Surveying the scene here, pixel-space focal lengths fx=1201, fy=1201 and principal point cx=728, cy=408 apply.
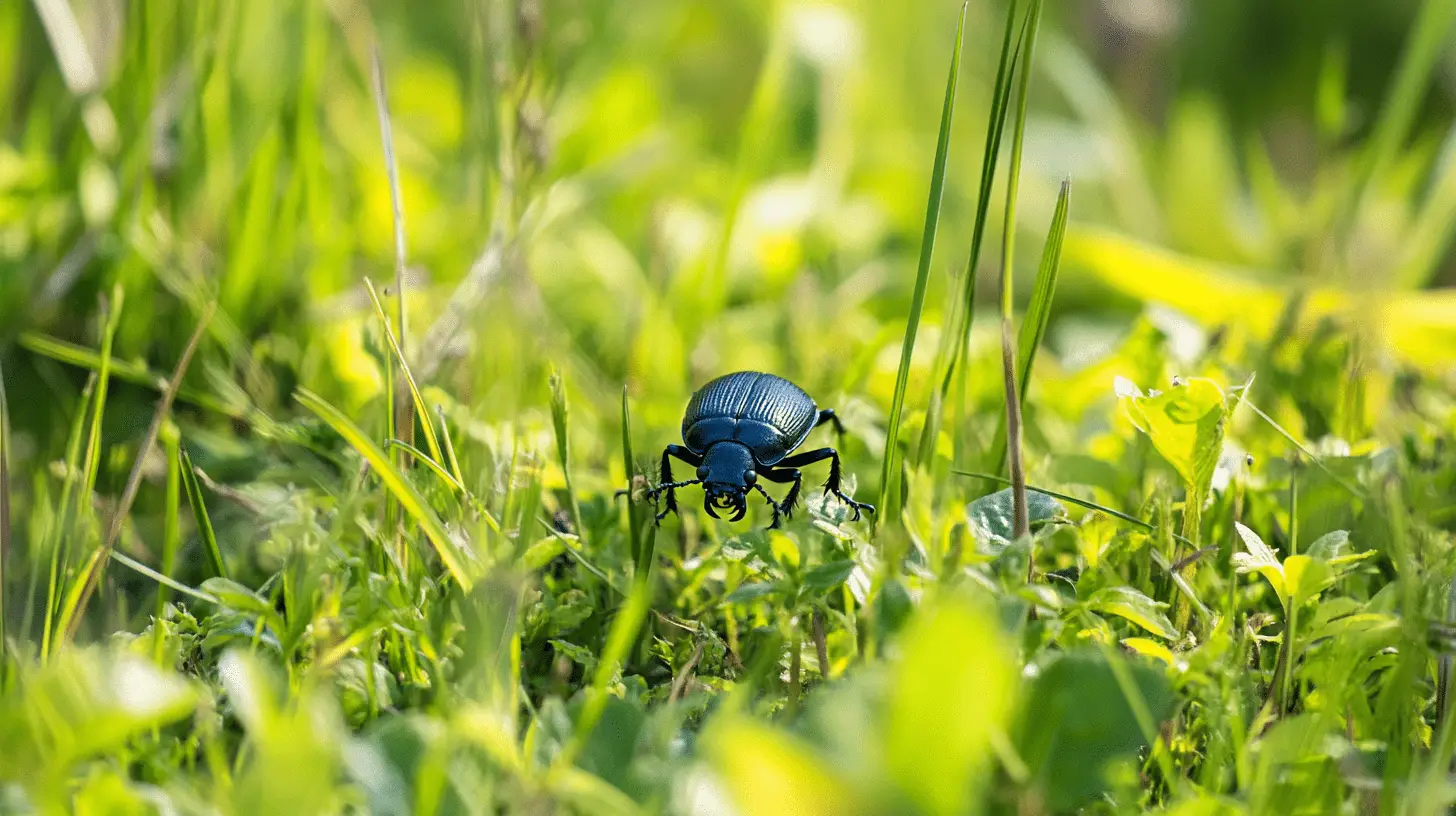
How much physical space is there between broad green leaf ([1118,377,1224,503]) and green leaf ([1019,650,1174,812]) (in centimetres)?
45

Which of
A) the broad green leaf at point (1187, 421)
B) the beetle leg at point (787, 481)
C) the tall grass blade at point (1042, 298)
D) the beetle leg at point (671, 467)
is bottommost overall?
the beetle leg at point (787, 481)

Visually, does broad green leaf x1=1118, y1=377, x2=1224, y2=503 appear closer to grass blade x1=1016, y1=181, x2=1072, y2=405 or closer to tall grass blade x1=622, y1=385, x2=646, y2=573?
grass blade x1=1016, y1=181, x2=1072, y2=405

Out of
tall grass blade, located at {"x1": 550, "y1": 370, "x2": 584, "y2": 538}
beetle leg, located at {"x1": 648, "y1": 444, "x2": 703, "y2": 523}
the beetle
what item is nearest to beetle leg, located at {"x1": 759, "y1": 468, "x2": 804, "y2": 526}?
the beetle

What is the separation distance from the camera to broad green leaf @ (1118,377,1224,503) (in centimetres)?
162

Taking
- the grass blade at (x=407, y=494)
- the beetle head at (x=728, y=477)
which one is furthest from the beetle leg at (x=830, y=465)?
the grass blade at (x=407, y=494)

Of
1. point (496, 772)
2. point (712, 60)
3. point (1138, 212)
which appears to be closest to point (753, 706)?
point (496, 772)

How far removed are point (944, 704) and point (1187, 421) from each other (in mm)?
827

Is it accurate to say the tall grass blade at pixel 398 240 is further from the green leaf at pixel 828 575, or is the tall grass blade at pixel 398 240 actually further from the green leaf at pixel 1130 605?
the green leaf at pixel 1130 605

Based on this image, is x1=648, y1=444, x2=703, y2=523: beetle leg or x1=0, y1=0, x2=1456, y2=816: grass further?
x1=648, y1=444, x2=703, y2=523: beetle leg

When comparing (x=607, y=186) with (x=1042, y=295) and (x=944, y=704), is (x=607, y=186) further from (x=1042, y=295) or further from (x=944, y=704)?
(x=944, y=704)

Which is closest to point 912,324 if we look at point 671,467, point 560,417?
point 560,417

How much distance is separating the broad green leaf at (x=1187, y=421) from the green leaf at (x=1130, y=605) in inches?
11.1

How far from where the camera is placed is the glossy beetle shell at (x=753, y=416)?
214 centimetres

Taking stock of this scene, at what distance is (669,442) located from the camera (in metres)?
2.47
